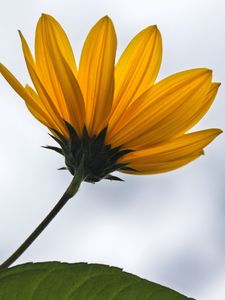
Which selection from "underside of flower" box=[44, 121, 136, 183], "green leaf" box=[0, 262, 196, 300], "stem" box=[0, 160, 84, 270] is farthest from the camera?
"underside of flower" box=[44, 121, 136, 183]

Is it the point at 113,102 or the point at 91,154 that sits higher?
the point at 113,102

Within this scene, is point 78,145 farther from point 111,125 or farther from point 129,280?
point 129,280

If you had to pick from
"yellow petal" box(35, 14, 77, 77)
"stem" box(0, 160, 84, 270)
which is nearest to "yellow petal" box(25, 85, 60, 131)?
"yellow petal" box(35, 14, 77, 77)

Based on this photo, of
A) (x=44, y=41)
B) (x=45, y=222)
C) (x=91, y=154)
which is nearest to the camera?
(x=45, y=222)

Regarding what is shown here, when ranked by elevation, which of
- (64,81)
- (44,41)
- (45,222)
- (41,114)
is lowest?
(45,222)

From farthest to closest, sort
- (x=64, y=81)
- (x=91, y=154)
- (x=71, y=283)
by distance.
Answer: (x=91, y=154) < (x=64, y=81) < (x=71, y=283)

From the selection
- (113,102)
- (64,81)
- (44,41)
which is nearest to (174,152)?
(113,102)

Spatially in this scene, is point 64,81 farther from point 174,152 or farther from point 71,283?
point 71,283

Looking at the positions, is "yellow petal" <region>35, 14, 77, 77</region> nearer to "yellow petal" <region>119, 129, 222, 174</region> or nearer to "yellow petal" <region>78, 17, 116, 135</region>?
"yellow petal" <region>78, 17, 116, 135</region>
